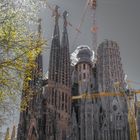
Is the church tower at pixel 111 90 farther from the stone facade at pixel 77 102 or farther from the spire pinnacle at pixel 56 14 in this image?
the spire pinnacle at pixel 56 14

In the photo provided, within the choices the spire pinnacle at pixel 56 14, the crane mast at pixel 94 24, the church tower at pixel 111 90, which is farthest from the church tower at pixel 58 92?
the crane mast at pixel 94 24

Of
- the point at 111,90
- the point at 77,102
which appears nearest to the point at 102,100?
the point at 111,90

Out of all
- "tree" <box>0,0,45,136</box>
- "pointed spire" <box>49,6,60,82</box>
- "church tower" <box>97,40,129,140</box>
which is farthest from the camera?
"pointed spire" <box>49,6,60,82</box>

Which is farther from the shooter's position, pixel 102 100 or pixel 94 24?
pixel 94 24

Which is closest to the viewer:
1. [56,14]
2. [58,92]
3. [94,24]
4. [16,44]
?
[16,44]

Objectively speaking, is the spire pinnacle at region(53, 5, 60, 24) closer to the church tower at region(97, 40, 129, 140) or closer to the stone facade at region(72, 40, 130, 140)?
the stone facade at region(72, 40, 130, 140)

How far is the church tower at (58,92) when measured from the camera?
2948 inches

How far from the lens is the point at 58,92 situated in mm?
80250

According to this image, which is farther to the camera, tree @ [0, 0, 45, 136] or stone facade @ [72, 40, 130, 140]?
stone facade @ [72, 40, 130, 140]

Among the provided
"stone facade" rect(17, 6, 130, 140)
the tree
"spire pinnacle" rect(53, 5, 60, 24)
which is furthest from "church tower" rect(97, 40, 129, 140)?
the tree

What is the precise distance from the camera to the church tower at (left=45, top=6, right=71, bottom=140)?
74875 mm

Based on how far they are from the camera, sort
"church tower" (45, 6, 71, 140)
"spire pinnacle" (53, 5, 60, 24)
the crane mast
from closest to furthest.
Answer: "church tower" (45, 6, 71, 140) → "spire pinnacle" (53, 5, 60, 24) → the crane mast

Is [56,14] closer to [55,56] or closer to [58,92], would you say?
[55,56]

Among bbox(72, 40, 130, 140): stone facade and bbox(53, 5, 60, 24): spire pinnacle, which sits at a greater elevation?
bbox(53, 5, 60, 24): spire pinnacle
